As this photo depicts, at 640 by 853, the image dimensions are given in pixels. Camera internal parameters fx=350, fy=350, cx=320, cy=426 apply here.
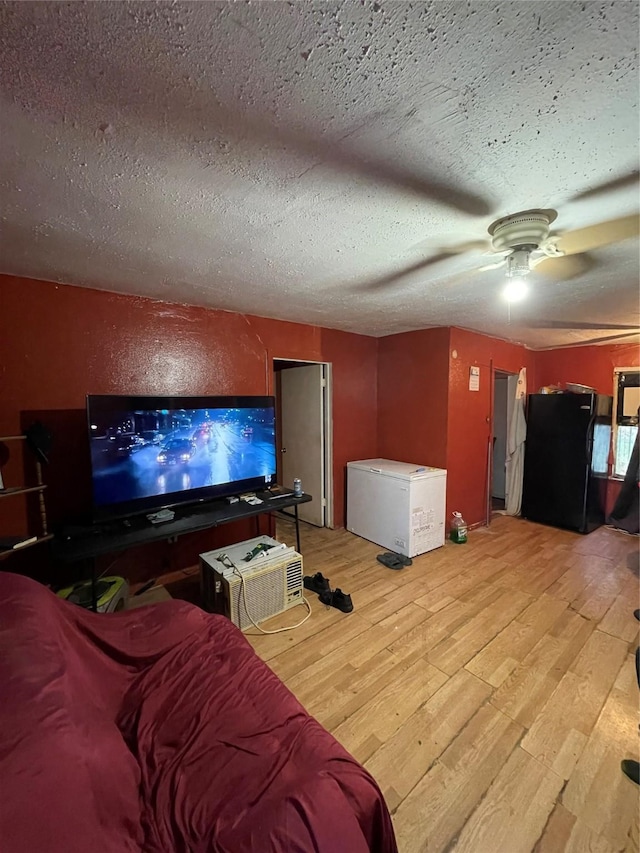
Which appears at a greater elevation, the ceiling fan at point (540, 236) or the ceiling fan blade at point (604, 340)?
the ceiling fan at point (540, 236)

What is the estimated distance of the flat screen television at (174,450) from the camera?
218cm

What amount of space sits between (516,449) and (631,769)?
11.3 feet

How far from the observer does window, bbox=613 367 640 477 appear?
4141mm

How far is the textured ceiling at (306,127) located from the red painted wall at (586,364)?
3133 millimetres

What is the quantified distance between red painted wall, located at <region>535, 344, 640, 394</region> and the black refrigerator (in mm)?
358

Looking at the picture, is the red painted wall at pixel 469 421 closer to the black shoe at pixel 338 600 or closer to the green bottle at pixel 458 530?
the green bottle at pixel 458 530

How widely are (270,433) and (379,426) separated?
1.82m

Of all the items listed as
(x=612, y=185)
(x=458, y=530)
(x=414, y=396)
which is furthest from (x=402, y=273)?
(x=458, y=530)

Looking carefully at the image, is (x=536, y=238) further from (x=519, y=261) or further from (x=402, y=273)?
(x=402, y=273)

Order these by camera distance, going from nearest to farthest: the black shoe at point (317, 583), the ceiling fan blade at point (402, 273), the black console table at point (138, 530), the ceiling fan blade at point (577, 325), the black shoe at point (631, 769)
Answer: the black shoe at point (631, 769), the ceiling fan blade at point (402, 273), the black console table at point (138, 530), the black shoe at point (317, 583), the ceiling fan blade at point (577, 325)

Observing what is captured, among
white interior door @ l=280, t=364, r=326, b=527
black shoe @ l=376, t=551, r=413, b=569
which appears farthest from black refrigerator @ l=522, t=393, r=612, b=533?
white interior door @ l=280, t=364, r=326, b=527

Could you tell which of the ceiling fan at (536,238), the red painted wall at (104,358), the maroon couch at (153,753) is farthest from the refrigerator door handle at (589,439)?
the maroon couch at (153,753)

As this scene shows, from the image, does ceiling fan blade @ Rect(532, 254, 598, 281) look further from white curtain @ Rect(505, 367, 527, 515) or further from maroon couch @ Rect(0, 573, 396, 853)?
white curtain @ Rect(505, 367, 527, 515)

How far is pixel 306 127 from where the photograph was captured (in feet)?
3.13
